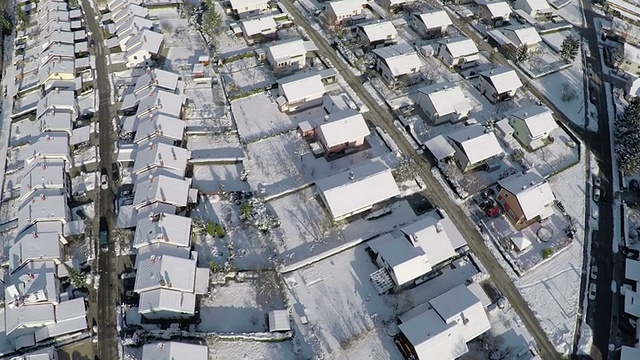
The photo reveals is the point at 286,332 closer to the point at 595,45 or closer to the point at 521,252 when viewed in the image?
the point at 521,252

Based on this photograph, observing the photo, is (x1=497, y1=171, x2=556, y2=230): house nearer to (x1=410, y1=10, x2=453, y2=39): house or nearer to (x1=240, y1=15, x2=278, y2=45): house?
(x1=410, y1=10, x2=453, y2=39): house

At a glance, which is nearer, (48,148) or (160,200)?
(160,200)

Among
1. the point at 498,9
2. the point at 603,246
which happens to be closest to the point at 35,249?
the point at 603,246

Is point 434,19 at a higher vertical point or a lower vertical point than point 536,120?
higher

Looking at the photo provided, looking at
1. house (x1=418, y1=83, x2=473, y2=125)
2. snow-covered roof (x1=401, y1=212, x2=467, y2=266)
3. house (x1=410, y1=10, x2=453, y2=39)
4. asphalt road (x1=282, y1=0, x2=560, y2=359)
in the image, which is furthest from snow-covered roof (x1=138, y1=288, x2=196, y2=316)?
house (x1=410, y1=10, x2=453, y2=39)

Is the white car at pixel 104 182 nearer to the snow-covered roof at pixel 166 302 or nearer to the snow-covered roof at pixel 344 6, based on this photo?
the snow-covered roof at pixel 166 302

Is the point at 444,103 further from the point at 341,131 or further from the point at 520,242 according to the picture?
the point at 520,242

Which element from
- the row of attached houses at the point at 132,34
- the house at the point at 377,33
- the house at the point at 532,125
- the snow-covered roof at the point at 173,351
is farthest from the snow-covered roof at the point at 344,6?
the snow-covered roof at the point at 173,351

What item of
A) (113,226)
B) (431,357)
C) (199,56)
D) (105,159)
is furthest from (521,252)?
(199,56)
